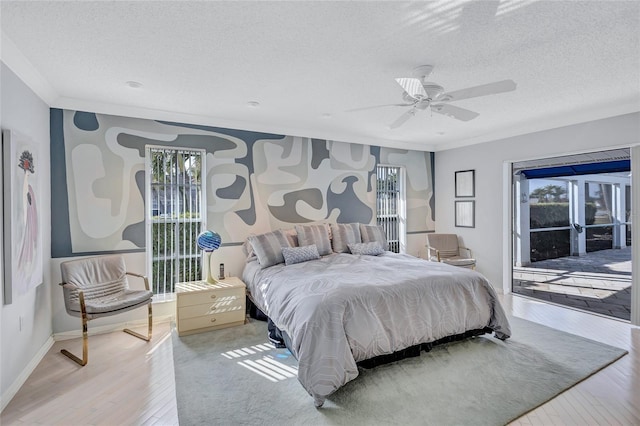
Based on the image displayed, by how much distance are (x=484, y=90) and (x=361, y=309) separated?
2.26 m

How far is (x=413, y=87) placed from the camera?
8.66ft

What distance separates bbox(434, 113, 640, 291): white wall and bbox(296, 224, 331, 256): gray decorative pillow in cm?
295

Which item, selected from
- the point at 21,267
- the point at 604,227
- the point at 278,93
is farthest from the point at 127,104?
the point at 604,227

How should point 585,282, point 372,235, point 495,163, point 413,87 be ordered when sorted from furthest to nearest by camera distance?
1. point 585,282
2. point 495,163
3. point 372,235
4. point 413,87

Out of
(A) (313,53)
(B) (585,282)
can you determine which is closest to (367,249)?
(A) (313,53)

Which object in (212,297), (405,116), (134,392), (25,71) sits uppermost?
(25,71)

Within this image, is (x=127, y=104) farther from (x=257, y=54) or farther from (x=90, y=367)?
(x=90, y=367)

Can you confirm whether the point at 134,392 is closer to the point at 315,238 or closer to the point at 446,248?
the point at 315,238

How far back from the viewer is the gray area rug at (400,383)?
87.6 inches

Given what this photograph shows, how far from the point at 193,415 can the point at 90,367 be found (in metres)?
1.44

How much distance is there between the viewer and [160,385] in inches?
103

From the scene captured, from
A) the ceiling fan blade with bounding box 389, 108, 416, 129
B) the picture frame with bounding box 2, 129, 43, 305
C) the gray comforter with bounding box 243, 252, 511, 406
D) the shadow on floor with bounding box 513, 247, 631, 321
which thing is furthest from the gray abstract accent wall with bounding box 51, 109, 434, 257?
the shadow on floor with bounding box 513, 247, 631, 321

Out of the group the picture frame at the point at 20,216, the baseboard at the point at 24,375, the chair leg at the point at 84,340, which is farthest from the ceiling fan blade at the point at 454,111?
the baseboard at the point at 24,375

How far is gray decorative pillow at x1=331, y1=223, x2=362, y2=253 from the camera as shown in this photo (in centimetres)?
488
